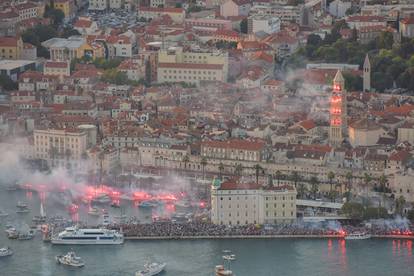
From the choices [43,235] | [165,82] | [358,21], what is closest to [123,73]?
[165,82]

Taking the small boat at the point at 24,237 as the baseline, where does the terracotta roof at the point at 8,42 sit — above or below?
above

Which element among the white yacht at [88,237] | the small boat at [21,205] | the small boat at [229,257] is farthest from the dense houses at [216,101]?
the small boat at [21,205]

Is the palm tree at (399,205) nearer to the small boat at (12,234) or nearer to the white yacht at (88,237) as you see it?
the white yacht at (88,237)

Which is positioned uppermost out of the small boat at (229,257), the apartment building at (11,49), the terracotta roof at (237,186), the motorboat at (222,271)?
the apartment building at (11,49)

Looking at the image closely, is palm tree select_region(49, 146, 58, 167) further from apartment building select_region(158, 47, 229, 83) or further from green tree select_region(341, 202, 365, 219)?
green tree select_region(341, 202, 365, 219)

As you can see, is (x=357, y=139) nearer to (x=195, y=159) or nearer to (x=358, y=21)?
(x=195, y=159)

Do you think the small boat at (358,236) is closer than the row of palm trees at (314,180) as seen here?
Yes
